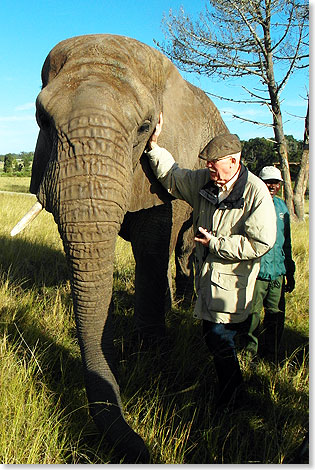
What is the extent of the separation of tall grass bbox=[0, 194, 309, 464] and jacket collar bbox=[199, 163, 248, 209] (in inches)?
50.1

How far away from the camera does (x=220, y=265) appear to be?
9.88 feet

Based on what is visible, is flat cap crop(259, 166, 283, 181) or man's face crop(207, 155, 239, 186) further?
flat cap crop(259, 166, 283, 181)

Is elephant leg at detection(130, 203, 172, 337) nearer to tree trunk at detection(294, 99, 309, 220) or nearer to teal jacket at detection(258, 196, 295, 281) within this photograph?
teal jacket at detection(258, 196, 295, 281)

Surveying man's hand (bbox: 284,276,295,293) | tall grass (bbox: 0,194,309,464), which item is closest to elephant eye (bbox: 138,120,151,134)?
tall grass (bbox: 0,194,309,464)

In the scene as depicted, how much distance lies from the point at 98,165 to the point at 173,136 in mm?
1355

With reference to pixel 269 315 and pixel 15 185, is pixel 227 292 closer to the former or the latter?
pixel 269 315

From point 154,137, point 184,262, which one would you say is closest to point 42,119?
point 154,137

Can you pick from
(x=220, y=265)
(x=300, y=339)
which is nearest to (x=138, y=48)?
(x=220, y=265)

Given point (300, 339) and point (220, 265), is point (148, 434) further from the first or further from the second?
point (300, 339)

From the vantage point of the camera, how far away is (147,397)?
323cm

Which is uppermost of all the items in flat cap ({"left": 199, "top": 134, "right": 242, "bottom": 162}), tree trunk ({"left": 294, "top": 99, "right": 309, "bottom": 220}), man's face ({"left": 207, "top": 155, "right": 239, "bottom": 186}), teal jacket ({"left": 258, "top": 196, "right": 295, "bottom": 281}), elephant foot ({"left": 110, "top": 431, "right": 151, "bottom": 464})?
tree trunk ({"left": 294, "top": 99, "right": 309, "bottom": 220})

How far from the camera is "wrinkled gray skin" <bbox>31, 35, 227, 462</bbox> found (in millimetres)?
2502

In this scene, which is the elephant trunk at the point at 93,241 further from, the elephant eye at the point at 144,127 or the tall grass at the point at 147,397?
the elephant eye at the point at 144,127

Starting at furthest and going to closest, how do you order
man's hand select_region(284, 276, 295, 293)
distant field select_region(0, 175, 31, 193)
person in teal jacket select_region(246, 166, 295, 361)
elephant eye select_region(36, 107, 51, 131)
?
distant field select_region(0, 175, 31, 193) → man's hand select_region(284, 276, 295, 293) → person in teal jacket select_region(246, 166, 295, 361) → elephant eye select_region(36, 107, 51, 131)
